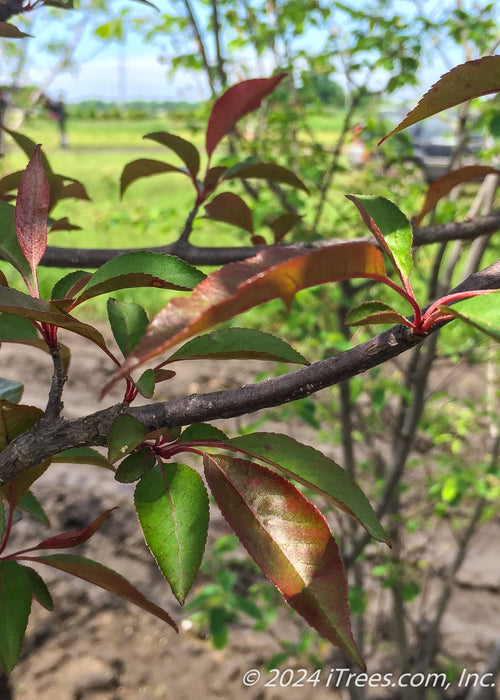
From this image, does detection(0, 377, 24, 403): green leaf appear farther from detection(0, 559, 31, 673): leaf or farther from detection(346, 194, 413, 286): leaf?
detection(346, 194, 413, 286): leaf

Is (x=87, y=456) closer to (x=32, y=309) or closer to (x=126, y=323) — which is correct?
(x=126, y=323)

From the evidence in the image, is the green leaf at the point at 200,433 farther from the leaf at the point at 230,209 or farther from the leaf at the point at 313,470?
the leaf at the point at 230,209

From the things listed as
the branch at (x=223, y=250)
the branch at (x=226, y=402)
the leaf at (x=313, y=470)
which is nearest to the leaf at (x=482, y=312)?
the branch at (x=226, y=402)

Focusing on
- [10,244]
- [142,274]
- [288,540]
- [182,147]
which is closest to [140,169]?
[182,147]

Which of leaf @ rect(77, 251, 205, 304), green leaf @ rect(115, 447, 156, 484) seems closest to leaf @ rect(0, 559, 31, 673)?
green leaf @ rect(115, 447, 156, 484)

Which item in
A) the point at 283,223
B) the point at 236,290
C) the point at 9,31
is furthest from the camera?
the point at 283,223

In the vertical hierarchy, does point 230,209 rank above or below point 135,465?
above
